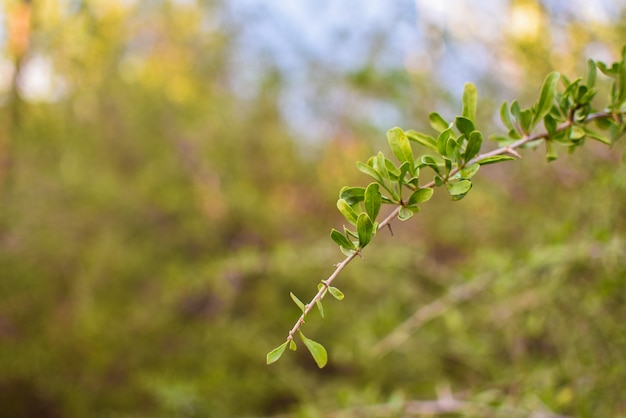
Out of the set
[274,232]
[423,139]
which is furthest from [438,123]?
[274,232]

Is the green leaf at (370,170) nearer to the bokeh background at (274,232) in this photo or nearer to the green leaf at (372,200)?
the green leaf at (372,200)

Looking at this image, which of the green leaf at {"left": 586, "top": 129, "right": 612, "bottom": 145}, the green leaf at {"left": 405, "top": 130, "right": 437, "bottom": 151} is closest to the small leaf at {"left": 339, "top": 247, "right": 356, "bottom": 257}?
the green leaf at {"left": 405, "top": 130, "right": 437, "bottom": 151}

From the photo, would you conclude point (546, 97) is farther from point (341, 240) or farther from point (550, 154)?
point (341, 240)

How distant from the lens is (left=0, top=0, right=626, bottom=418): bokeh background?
0.91 meters

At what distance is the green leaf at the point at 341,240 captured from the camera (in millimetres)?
363

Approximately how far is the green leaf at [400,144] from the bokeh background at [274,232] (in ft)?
1.22

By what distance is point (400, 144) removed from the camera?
0.40 meters

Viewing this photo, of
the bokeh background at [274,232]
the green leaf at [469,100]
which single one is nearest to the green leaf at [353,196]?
the green leaf at [469,100]

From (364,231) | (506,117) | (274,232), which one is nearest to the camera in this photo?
(364,231)

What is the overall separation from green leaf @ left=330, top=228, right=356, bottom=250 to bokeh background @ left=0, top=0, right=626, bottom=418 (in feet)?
1.38

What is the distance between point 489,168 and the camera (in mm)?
1398

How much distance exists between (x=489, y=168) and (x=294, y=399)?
1.00 meters

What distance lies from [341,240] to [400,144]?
9cm

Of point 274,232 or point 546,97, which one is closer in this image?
point 546,97
